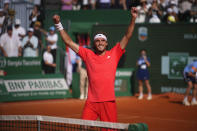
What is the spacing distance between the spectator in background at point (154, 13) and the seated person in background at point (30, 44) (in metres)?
5.87

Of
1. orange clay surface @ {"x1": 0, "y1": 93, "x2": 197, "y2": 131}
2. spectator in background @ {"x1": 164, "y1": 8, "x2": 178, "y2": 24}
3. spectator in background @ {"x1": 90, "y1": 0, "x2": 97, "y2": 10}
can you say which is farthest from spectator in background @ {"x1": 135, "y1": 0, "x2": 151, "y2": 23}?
orange clay surface @ {"x1": 0, "y1": 93, "x2": 197, "y2": 131}

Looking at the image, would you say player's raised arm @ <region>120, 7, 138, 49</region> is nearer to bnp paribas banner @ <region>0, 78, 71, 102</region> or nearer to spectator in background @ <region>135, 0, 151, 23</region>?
bnp paribas banner @ <region>0, 78, 71, 102</region>

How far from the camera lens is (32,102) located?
55.0 ft

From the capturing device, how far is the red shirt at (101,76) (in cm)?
604

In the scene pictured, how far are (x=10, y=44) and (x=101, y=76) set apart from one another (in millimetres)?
12035

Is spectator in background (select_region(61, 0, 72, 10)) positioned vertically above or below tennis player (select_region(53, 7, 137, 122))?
above

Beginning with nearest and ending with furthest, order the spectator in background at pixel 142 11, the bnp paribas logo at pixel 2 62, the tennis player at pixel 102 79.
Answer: the tennis player at pixel 102 79
the bnp paribas logo at pixel 2 62
the spectator in background at pixel 142 11

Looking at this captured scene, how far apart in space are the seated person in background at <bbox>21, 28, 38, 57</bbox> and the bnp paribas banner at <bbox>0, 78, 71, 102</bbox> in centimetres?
147

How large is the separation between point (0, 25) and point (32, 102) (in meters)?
3.74

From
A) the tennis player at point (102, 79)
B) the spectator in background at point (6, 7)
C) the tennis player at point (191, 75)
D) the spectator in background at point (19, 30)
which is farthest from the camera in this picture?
the spectator in background at point (6, 7)

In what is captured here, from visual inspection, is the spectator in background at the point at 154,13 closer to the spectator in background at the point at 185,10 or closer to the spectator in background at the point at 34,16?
the spectator in background at the point at 185,10

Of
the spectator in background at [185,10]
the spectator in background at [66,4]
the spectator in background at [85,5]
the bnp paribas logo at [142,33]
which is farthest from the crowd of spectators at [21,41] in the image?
the spectator in background at [185,10]

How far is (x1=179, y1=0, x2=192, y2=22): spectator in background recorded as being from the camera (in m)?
20.7

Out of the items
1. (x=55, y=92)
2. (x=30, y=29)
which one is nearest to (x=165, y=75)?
(x=55, y=92)
